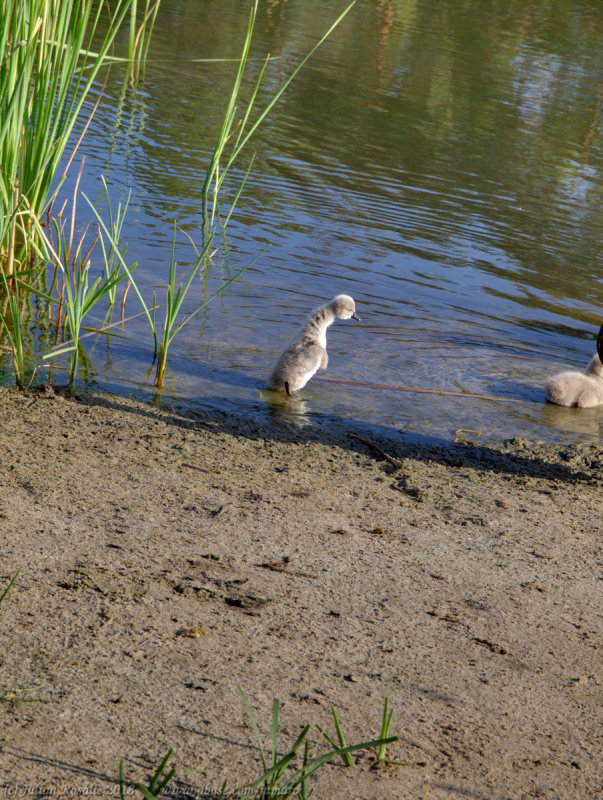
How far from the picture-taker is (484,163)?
45.2ft

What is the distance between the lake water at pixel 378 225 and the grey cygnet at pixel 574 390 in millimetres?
88

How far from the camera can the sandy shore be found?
8.48ft

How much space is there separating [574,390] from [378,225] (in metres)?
4.39

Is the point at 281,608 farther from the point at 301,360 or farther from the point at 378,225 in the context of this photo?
the point at 378,225

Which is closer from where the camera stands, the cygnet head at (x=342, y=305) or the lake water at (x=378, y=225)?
the lake water at (x=378, y=225)

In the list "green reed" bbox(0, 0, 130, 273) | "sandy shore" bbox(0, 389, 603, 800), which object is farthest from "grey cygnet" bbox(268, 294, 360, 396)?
"green reed" bbox(0, 0, 130, 273)

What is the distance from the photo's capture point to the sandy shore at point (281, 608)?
258cm

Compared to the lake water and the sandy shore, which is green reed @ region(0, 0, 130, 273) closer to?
the lake water

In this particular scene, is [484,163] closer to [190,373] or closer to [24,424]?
[190,373]

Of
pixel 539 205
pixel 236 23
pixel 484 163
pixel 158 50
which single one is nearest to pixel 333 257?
pixel 539 205

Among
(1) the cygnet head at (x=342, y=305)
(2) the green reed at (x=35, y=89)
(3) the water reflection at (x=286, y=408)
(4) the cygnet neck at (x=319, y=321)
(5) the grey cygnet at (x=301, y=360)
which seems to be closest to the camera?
(2) the green reed at (x=35, y=89)

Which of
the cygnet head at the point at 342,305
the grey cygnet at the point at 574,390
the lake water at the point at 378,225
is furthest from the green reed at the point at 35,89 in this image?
the grey cygnet at the point at 574,390

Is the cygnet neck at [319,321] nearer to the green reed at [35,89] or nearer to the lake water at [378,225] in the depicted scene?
the lake water at [378,225]

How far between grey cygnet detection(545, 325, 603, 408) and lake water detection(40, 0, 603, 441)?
0.09m
